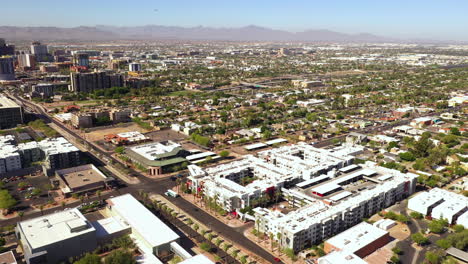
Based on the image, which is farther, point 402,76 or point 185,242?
point 402,76

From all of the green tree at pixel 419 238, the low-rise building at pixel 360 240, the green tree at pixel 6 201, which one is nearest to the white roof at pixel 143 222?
the green tree at pixel 6 201

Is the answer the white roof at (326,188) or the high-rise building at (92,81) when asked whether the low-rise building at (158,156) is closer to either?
the white roof at (326,188)

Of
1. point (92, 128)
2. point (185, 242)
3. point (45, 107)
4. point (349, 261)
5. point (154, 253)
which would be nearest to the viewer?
point (349, 261)

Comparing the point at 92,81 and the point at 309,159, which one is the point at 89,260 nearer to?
the point at 309,159

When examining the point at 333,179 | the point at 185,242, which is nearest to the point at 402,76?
the point at 333,179

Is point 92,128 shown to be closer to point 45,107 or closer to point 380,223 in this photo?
point 45,107
